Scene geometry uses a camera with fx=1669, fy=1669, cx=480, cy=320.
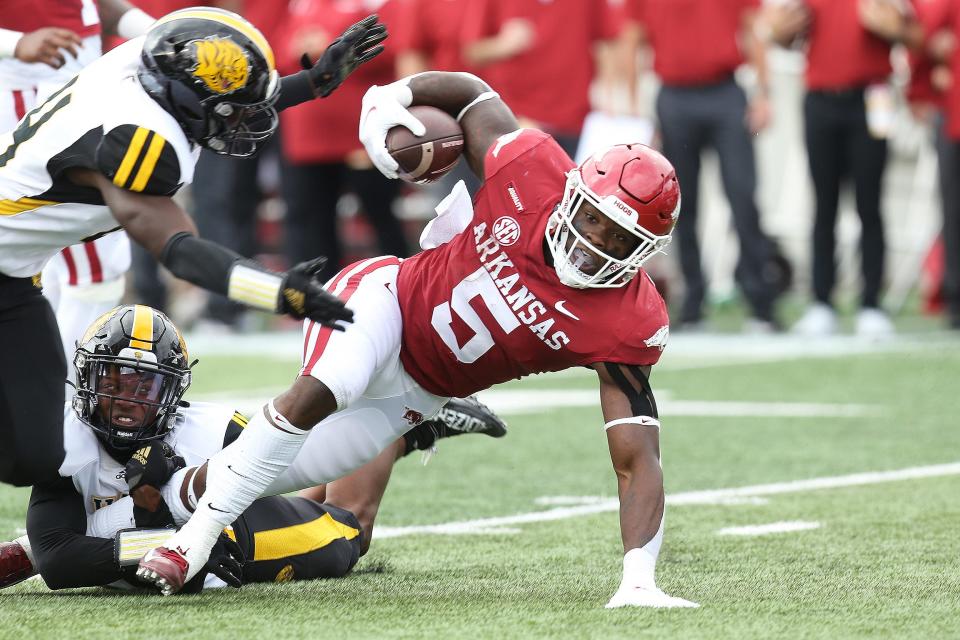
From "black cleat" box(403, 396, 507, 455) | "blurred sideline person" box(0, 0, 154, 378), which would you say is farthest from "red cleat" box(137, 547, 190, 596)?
"blurred sideline person" box(0, 0, 154, 378)

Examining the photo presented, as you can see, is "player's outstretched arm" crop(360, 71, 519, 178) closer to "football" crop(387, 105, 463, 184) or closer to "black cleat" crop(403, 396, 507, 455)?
"football" crop(387, 105, 463, 184)

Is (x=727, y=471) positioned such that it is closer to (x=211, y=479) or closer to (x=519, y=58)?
(x=211, y=479)

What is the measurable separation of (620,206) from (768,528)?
1516 mm

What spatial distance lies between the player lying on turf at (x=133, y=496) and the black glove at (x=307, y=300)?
0.75 m

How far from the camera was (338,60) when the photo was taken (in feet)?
15.5

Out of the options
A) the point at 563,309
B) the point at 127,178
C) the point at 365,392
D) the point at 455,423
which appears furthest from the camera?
the point at 455,423

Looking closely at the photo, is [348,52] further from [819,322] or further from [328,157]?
[819,322]

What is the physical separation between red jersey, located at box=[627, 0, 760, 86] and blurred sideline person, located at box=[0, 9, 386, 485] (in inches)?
245

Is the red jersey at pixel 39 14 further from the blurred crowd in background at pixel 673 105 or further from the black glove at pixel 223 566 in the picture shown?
the blurred crowd in background at pixel 673 105

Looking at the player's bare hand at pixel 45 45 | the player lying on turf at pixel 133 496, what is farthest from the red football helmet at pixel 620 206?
the player's bare hand at pixel 45 45

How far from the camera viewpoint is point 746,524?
517 centimetres

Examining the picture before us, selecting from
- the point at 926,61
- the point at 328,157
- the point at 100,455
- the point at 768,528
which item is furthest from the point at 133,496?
the point at 926,61

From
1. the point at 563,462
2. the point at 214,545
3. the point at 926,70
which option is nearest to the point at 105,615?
the point at 214,545

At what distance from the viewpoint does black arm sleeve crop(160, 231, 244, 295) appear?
12.3 feet
